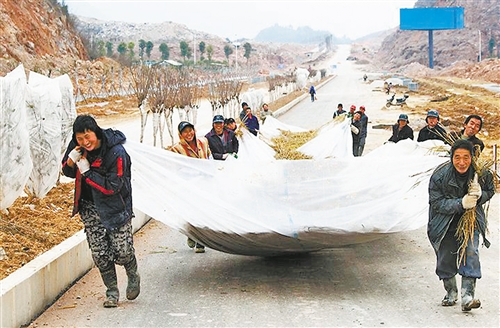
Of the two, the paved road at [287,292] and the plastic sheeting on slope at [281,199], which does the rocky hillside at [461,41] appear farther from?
the plastic sheeting on slope at [281,199]

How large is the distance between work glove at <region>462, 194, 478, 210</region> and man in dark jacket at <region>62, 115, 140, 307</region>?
2.71 m

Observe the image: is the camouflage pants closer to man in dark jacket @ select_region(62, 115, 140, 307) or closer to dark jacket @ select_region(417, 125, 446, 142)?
man in dark jacket @ select_region(62, 115, 140, 307)

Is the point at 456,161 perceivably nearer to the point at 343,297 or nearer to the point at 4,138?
the point at 343,297

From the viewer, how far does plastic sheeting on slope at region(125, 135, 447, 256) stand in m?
7.04

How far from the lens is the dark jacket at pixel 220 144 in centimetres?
984

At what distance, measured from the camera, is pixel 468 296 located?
6.10 meters

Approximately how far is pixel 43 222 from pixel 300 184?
3489mm

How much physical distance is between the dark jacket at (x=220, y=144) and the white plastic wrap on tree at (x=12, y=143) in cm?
242

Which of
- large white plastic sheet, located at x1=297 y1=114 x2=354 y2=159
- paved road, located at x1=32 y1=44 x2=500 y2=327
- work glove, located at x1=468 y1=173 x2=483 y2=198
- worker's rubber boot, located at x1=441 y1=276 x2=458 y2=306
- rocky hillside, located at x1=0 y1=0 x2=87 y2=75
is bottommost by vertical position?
paved road, located at x1=32 y1=44 x2=500 y2=327

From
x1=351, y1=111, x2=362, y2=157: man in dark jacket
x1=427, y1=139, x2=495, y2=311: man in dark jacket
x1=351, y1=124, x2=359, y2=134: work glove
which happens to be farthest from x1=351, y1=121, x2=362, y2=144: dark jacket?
x1=427, y1=139, x2=495, y2=311: man in dark jacket

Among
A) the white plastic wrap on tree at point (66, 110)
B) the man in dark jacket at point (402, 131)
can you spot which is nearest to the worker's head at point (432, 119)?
the man in dark jacket at point (402, 131)

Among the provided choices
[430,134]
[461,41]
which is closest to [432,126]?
[430,134]

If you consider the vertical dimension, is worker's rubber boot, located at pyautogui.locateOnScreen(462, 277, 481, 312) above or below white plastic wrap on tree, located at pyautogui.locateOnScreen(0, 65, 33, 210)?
below

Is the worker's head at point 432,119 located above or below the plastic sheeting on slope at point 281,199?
above
